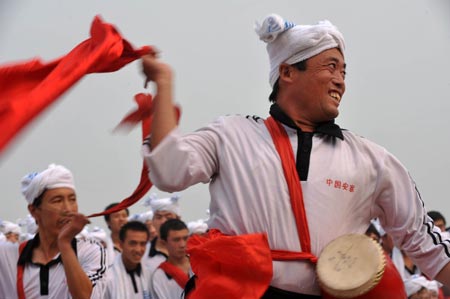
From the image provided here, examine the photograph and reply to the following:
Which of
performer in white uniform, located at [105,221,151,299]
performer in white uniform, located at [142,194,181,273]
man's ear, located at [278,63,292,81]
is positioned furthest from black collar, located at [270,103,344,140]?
performer in white uniform, located at [142,194,181,273]

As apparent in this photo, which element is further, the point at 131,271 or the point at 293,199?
the point at 131,271

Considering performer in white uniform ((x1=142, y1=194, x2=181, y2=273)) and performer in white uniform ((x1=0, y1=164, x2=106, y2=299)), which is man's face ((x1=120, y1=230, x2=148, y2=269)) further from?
performer in white uniform ((x1=0, y1=164, x2=106, y2=299))

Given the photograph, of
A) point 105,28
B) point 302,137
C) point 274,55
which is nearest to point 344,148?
point 302,137

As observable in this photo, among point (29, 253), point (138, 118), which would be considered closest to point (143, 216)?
point (29, 253)

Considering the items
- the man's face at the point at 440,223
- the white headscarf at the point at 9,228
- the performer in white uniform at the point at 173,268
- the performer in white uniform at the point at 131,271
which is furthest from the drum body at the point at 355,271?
the white headscarf at the point at 9,228

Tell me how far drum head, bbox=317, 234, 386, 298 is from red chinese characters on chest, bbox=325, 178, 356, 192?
20cm

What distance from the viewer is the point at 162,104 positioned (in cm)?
366

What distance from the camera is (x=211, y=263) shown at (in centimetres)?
377

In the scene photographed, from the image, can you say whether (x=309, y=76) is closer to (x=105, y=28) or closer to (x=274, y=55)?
(x=274, y=55)

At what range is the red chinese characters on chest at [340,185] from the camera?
3875 millimetres

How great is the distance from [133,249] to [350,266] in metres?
5.48

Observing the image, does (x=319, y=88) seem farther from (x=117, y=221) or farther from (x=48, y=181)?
(x=117, y=221)

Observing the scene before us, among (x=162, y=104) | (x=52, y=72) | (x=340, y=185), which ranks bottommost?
(x=340, y=185)

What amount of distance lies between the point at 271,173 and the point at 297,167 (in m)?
0.11
